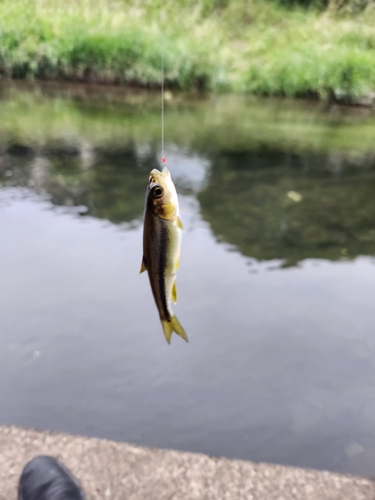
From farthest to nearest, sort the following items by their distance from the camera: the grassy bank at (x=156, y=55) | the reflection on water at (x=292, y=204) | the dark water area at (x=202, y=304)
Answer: the grassy bank at (x=156, y=55)
the reflection on water at (x=292, y=204)
the dark water area at (x=202, y=304)

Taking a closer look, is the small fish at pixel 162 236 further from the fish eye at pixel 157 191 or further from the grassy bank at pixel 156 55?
the grassy bank at pixel 156 55

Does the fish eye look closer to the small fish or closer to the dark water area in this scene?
the small fish

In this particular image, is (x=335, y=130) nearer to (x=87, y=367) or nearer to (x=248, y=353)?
(x=248, y=353)

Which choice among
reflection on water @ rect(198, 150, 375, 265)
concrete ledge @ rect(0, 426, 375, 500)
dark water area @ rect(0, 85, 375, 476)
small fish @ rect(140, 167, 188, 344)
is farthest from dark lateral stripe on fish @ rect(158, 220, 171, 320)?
reflection on water @ rect(198, 150, 375, 265)

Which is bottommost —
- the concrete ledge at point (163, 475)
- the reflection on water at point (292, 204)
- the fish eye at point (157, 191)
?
the reflection on water at point (292, 204)

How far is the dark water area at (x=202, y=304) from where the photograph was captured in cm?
208

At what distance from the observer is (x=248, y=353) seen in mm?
2516

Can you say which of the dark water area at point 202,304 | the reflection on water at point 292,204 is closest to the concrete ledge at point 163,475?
the dark water area at point 202,304

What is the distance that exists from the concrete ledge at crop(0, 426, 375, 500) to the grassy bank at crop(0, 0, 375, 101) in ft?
27.2

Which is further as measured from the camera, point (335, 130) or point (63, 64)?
point (63, 64)

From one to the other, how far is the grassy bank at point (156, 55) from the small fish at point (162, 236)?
332 inches

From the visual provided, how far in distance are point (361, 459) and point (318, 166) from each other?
13.8 ft

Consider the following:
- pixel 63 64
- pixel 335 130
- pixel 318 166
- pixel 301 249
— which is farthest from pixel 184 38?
pixel 301 249

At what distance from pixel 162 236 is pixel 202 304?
185cm
